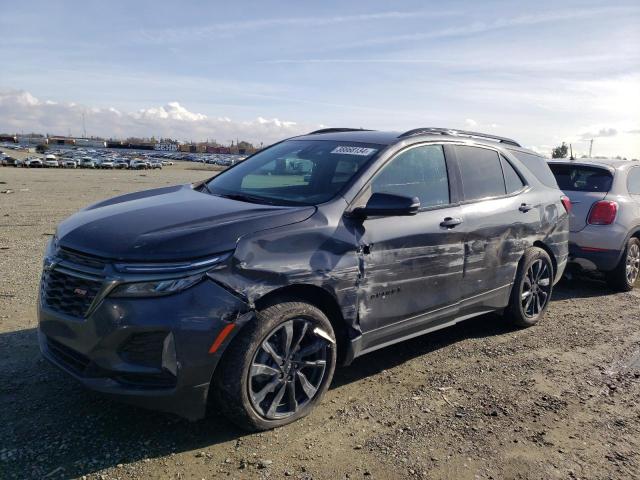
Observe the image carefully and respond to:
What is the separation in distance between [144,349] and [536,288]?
4208 millimetres

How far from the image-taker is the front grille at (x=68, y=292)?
9.90 ft

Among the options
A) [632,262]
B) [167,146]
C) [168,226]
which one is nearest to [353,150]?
[168,226]

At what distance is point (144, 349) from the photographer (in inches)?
115

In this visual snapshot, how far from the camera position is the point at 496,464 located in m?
Result: 3.17

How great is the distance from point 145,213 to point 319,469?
1899 mm

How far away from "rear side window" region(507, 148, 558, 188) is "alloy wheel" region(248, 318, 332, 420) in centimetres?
334

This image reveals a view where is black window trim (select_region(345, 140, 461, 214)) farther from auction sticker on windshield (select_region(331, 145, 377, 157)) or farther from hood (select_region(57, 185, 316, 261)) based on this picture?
hood (select_region(57, 185, 316, 261))

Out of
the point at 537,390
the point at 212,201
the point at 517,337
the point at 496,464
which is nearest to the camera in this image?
the point at 496,464

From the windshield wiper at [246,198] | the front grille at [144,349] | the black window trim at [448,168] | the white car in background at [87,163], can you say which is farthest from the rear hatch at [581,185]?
the white car in background at [87,163]

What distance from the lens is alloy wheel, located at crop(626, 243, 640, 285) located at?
7.27 meters

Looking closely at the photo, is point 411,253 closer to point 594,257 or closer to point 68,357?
point 68,357

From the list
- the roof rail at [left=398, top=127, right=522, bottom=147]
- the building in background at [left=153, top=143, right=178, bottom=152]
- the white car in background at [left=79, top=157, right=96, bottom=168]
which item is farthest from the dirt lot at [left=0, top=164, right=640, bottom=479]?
the building in background at [left=153, top=143, right=178, bottom=152]

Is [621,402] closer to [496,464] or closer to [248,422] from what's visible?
[496,464]

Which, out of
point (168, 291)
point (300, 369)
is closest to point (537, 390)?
point (300, 369)
